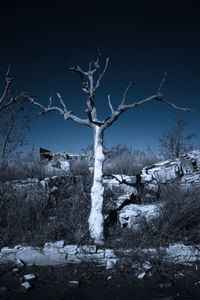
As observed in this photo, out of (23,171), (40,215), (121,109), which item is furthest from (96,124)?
(23,171)

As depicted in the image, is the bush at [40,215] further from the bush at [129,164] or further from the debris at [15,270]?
the bush at [129,164]

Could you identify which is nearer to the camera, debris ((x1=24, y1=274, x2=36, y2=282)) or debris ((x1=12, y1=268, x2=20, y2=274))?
debris ((x1=24, y1=274, x2=36, y2=282))

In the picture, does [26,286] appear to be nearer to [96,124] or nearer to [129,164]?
[96,124]

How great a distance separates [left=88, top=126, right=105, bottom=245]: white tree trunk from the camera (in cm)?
373

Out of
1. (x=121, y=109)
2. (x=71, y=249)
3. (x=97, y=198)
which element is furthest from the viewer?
(x=121, y=109)

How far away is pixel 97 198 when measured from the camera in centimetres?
394

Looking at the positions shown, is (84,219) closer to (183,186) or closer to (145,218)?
(145,218)

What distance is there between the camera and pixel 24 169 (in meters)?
6.88

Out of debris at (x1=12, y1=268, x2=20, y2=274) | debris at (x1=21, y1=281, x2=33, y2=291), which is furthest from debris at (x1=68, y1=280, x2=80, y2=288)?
debris at (x1=12, y1=268, x2=20, y2=274)

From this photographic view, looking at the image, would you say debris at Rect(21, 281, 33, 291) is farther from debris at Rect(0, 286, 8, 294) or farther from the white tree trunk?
the white tree trunk

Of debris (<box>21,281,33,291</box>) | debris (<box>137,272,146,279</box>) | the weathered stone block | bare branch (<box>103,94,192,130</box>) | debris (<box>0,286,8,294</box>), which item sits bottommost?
debris (<box>0,286,8,294</box>)

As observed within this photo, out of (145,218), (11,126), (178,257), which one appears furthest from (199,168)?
(11,126)

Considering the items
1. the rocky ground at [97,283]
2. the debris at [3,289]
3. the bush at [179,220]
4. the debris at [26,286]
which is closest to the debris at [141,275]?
the rocky ground at [97,283]

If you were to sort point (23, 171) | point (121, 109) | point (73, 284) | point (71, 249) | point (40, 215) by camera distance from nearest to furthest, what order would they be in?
point (73, 284), point (71, 249), point (40, 215), point (121, 109), point (23, 171)
